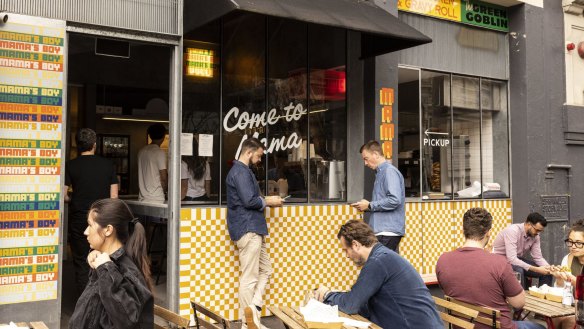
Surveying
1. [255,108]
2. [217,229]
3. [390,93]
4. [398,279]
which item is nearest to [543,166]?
[390,93]

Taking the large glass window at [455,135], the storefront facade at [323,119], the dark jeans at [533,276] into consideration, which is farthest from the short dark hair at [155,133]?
the dark jeans at [533,276]

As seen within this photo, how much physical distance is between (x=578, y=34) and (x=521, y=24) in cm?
149

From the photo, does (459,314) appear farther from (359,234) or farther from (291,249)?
(291,249)

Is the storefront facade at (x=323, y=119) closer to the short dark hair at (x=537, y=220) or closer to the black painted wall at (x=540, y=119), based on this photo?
the black painted wall at (x=540, y=119)

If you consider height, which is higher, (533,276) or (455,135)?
(455,135)

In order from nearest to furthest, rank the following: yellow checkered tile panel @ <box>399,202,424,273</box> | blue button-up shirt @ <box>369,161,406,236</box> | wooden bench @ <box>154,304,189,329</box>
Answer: wooden bench @ <box>154,304,189,329</box>
blue button-up shirt @ <box>369,161,406,236</box>
yellow checkered tile panel @ <box>399,202,424,273</box>

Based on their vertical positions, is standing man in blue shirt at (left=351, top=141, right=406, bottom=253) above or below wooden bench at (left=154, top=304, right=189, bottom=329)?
above

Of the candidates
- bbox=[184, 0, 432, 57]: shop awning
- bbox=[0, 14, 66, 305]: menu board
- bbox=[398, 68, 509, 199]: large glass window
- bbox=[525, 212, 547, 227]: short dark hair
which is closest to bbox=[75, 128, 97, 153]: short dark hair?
bbox=[0, 14, 66, 305]: menu board

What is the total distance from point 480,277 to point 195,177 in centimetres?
361

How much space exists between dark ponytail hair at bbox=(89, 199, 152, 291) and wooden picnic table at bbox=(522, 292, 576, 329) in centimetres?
325

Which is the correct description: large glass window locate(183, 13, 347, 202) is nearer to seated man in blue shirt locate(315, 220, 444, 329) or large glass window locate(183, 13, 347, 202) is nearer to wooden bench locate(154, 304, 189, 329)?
wooden bench locate(154, 304, 189, 329)

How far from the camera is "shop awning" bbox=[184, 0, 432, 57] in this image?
19.1 ft

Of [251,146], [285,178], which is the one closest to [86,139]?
[251,146]

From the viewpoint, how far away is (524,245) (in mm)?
7539
